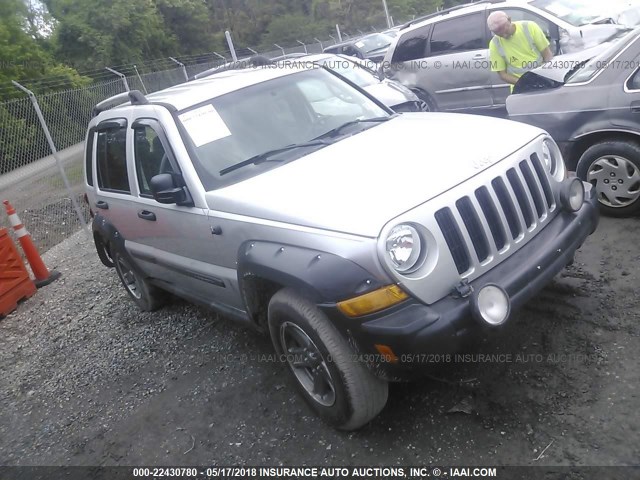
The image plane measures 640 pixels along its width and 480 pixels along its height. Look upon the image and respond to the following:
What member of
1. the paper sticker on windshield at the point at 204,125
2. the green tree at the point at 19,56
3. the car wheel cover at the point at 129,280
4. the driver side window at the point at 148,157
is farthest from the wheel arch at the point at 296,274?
the green tree at the point at 19,56

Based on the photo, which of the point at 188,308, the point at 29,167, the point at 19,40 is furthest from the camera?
the point at 19,40

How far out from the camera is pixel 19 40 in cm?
2264

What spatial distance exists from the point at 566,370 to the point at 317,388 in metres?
1.39

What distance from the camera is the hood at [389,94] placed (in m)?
7.96

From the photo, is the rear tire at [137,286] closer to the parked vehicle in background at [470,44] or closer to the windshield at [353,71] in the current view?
the windshield at [353,71]

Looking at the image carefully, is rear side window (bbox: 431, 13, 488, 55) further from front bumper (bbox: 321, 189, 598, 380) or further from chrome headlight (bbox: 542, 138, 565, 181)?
front bumper (bbox: 321, 189, 598, 380)

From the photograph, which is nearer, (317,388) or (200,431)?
(317,388)

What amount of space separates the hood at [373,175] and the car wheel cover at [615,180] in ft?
4.75

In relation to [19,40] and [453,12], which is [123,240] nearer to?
[453,12]

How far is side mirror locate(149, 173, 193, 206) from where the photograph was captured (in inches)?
140

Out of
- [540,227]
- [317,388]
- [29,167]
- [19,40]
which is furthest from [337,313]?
[19,40]

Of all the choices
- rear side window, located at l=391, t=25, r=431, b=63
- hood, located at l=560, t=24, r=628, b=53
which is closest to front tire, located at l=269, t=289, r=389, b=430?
hood, located at l=560, t=24, r=628, b=53

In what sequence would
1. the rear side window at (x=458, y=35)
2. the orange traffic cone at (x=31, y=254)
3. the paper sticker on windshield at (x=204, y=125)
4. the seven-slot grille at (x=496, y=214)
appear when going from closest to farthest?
the seven-slot grille at (x=496, y=214) < the paper sticker on windshield at (x=204, y=125) < the orange traffic cone at (x=31, y=254) < the rear side window at (x=458, y=35)

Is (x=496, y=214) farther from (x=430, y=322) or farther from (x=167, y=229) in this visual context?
(x=167, y=229)
